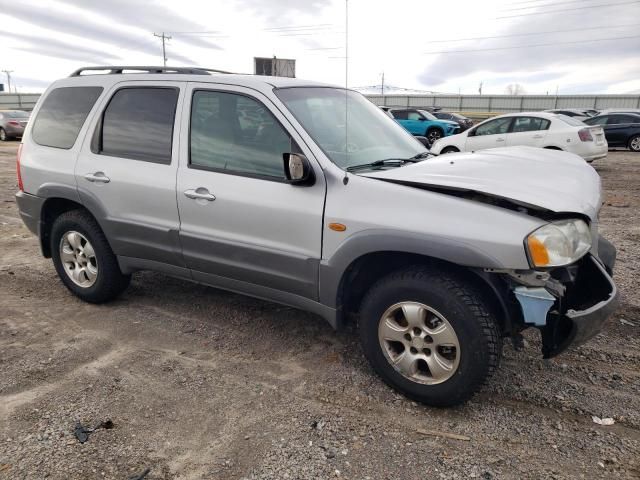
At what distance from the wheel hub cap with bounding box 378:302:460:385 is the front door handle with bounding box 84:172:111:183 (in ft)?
8.03

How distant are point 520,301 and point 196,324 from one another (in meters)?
2.54

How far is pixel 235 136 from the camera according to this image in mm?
3422

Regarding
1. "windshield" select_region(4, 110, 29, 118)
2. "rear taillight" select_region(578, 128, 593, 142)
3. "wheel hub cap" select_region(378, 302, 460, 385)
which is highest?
"windshield" select_region(4, 110, 29, 118)

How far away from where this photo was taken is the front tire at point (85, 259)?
420 centimetres

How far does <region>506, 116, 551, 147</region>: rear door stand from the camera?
12.0m

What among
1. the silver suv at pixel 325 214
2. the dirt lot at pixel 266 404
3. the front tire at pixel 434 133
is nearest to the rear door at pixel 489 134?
the front tire at pixel 434 133

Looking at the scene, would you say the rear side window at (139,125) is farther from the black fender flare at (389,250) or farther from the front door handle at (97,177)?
the black fender flare at (389,250)

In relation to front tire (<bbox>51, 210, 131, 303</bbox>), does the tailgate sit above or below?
above

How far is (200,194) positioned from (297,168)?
882mm

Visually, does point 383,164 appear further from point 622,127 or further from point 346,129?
point 622,127

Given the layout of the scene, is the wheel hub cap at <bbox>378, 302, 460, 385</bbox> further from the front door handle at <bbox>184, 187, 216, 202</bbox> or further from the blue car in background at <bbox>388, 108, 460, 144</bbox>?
the blue car in background at <bbox>388, 108, 460, 144</bbox>

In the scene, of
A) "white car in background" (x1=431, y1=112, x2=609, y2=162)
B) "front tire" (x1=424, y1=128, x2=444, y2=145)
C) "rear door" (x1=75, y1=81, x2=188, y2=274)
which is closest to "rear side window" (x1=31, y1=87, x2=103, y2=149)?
"rear door" (x1=75, y1=81, x2=188, y2=274)

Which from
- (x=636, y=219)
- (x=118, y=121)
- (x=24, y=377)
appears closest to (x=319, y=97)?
(x=118, y=121)

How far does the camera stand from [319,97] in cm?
366
